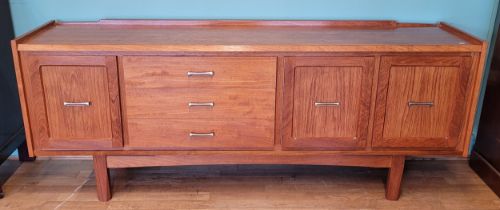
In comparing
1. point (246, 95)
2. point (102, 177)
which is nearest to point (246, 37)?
point (246, 95)

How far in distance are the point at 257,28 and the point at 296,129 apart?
49 centimetres

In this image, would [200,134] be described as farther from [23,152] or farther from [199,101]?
[23,152]

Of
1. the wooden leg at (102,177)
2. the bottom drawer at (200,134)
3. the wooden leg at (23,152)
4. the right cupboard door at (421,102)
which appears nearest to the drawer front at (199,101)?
the bottom drawer at (200,134)

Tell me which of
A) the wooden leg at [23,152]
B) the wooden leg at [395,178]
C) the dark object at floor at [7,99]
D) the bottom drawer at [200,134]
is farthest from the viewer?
the wooden leg at [23,152]

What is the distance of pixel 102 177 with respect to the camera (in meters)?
1.92

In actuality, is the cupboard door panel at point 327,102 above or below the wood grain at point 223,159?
above

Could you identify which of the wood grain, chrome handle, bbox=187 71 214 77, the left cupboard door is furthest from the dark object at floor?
chrome handle, bbox=187 71 214 77

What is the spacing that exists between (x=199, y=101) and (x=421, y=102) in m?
0.80

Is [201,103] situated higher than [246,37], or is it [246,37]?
[246,37]

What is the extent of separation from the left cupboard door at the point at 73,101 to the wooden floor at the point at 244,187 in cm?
30

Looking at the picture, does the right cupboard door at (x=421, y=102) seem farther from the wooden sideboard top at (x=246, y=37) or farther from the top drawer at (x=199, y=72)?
the top drawer at (x=199, y=72)

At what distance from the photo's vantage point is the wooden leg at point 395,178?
192 centimetres

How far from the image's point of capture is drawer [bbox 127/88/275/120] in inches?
68.7

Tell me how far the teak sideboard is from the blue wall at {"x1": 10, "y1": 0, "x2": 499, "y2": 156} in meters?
0.20
